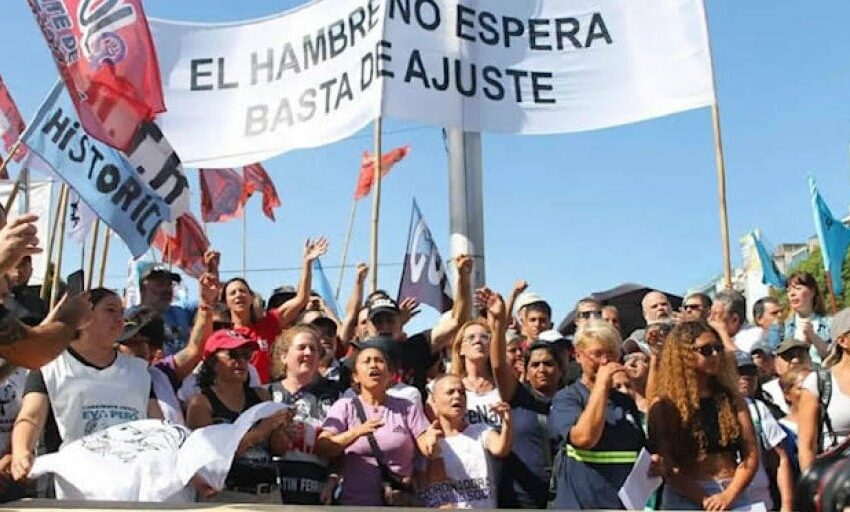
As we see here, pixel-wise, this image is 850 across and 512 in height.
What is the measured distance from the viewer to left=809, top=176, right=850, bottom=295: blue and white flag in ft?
28.5

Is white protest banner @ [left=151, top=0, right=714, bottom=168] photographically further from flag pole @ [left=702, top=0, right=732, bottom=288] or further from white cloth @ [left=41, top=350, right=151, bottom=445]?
white cloth @ [left=41, top=350, right=151, bottom=445]

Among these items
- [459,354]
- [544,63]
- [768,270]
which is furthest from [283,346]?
[768,270]

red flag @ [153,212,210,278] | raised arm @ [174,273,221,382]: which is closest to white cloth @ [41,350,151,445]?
raised arm @ [174,273,221,382]

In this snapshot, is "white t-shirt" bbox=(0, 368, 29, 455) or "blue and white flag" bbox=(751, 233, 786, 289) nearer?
"white t-shirt" bbox=(0, 368, 29, 455)

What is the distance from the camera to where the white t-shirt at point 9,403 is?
12.4 feet

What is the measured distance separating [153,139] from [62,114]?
549 millimetres

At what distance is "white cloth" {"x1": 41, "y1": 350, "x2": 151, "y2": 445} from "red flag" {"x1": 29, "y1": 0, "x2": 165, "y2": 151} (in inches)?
89.7

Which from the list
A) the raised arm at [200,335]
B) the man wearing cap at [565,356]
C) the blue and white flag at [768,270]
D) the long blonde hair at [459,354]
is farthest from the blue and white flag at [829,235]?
the raised arm at [200,335]

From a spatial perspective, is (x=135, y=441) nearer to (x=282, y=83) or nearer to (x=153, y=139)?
(x=153, y=139)

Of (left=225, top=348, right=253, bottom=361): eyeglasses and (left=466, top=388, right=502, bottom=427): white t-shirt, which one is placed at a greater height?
(left=225, top=348, right=253, bottom=361): eyeglasses

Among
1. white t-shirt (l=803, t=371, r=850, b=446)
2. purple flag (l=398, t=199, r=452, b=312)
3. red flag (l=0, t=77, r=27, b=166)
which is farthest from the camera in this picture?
red flag (l=0, t=77, r=27, b=166)

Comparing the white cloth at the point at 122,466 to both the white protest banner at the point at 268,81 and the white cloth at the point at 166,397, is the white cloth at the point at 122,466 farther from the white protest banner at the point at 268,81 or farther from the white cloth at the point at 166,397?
the white protest banner at the point at 268,81

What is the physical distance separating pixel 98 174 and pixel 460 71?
2437 millimetres

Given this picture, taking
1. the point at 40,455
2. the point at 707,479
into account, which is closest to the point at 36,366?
the point at 40,455
